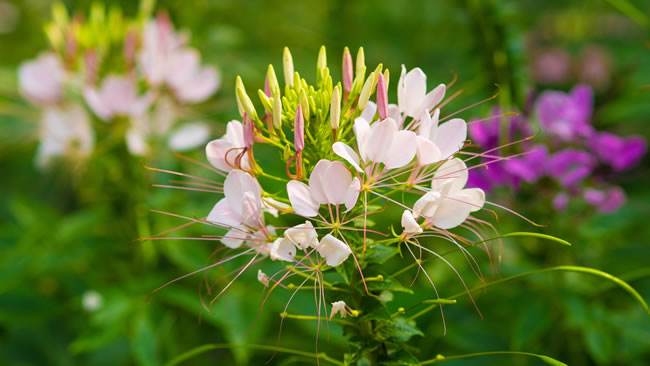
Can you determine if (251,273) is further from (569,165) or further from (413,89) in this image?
(413,89)

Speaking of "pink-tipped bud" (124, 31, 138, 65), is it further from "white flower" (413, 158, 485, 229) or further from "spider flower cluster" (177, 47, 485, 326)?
"white flower" (413, 158, 485, 229)

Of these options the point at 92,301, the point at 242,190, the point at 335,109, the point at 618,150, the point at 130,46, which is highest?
the point at 130,46

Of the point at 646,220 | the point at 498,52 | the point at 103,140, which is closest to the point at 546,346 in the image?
the point at 646,220

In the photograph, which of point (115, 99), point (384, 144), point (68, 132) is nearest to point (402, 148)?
point (384, 144)

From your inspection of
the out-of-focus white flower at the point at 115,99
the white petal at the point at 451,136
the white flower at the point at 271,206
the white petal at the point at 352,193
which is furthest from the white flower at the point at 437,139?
the out-of-focus white flower at the point at 115,99

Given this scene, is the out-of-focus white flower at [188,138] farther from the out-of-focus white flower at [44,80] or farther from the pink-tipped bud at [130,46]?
the out-of-focus white flower at [44,80]

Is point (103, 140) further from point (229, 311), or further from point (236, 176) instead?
point (236, 176)

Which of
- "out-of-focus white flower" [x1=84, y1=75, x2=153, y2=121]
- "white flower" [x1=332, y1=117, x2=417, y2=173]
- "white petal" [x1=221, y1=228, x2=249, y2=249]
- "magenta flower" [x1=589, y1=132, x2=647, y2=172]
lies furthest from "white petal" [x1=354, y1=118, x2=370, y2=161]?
"out-of-focus white flower" [x1=84, y1=75, x2=153, y2=121]
